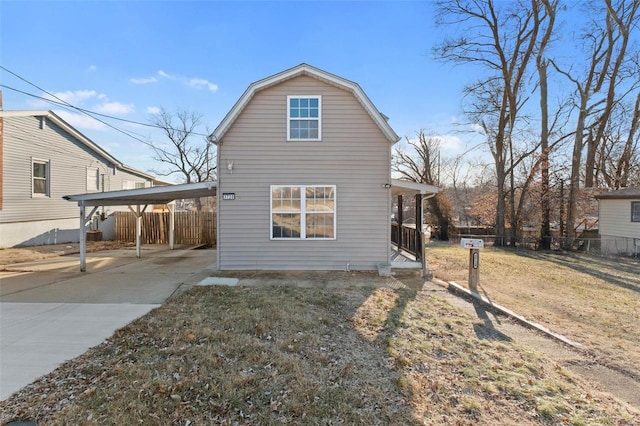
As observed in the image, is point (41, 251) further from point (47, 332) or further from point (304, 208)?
point (304, 208)

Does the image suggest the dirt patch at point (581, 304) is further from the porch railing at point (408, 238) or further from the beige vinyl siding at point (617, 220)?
the beige vinyl siding at point (617, 220)

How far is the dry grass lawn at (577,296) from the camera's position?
16.1 feet

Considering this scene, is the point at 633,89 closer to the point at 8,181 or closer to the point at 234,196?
the point at 234,196

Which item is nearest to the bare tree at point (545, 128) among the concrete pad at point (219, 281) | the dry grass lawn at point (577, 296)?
the dry grass lawn at point (577, 296)

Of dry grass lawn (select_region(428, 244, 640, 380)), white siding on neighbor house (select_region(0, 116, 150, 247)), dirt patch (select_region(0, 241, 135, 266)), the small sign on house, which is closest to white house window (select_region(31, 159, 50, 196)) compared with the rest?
white siding on neighbor house (select_region(0, 116, 150, 247))

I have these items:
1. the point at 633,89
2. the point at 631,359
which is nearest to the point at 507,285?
the point at 631,359

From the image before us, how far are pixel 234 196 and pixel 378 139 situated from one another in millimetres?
4506

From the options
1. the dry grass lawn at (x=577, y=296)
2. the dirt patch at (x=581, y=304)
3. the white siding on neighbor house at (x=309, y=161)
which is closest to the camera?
the dirt patch at (x=581, y=304)

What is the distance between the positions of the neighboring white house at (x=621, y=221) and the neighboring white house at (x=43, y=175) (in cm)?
2786

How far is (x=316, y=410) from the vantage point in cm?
290

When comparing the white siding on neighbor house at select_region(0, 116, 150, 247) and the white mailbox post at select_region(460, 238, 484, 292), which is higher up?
the white siding on neighbor house at select_region(0, 116, 150, 247)

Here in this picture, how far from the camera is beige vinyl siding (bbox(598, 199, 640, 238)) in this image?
54.7 feet

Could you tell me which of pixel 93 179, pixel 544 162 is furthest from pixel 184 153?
pixel 544 162

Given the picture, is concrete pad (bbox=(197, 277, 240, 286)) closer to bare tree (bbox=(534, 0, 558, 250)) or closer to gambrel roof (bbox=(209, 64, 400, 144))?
gambrel roof (bbox=(209, 64, 400, 144))
